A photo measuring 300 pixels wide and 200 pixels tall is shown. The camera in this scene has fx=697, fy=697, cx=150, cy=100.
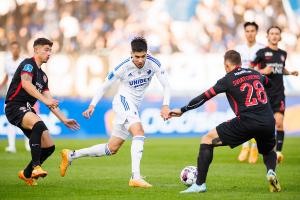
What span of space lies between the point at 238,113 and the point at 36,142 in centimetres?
290

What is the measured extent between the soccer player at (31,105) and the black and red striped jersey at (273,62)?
17.0 ft

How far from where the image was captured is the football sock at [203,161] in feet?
28.9

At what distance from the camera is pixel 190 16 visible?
25.6 m

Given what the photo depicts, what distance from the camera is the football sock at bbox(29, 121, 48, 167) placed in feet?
32.2

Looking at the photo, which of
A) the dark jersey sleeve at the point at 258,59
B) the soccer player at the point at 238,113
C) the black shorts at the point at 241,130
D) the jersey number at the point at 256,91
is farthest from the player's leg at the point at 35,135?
the dark jersey sleeve at the point at 258,59

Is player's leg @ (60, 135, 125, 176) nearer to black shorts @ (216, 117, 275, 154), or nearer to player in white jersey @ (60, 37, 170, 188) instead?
player in white jersey @ (60, 37, 170, 188)

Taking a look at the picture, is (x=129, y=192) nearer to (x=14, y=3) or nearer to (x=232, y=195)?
(x=232, y=195)

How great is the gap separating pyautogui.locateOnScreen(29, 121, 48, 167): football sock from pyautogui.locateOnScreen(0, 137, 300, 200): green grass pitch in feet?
1.32

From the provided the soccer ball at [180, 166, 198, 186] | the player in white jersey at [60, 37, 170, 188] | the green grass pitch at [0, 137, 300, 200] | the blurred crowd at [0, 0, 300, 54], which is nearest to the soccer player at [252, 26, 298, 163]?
the green grass pitch at [0, 137, 300, 200]

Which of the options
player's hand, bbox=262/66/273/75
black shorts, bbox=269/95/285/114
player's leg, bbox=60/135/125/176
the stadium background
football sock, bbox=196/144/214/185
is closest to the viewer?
football sock, bbox=196/144/214/185

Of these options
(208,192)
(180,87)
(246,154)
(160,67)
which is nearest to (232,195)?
(208,192)

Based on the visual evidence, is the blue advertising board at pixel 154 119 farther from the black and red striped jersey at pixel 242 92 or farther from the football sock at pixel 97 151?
the black and red striped jersey at pixel 242 92

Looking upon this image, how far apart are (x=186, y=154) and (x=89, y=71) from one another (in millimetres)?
8923

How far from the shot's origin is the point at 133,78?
33.7ft
